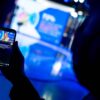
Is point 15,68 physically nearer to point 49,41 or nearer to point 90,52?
point 90,52

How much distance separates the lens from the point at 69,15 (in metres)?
2.08

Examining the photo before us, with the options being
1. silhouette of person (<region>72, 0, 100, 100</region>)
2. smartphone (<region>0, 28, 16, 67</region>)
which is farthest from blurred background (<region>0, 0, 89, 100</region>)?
smartphone (<region>0, 28, 16, 67</region>)

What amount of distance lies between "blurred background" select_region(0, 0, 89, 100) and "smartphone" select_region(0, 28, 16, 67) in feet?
0.96

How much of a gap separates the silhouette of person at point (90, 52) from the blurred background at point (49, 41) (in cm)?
17

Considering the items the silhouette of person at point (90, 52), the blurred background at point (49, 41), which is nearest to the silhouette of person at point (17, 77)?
the silhouette of person at point (90, 52)

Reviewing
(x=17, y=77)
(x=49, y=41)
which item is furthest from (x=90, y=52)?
(x=49, y=41)

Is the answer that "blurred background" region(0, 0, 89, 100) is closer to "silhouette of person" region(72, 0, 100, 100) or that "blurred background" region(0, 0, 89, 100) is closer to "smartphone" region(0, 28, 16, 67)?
"silhouette of person" region(72, 0, 100, 100)

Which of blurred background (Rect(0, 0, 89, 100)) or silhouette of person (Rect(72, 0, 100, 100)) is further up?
silhouette of person (Rect(72, 0, 100, 100))

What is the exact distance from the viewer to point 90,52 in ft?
1.73

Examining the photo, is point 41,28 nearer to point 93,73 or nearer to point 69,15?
point 69,15

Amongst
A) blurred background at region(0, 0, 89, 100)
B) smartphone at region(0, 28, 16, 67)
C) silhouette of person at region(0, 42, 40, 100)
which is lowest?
blurred background at region(0, 0, 89, 100)

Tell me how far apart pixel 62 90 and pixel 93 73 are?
391 mm

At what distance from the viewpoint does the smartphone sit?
1.40 feet

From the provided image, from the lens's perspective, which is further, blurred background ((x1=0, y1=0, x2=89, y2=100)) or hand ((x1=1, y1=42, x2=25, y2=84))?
blurred background ((x1=0, y1=0, x2=89, y2=100))
